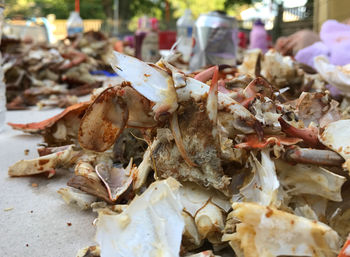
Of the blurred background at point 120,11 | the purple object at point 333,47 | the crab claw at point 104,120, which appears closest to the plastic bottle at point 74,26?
the blurred background at point 120,11

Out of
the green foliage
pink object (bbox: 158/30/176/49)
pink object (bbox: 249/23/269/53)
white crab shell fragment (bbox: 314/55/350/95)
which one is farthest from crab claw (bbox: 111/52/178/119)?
the green foliage

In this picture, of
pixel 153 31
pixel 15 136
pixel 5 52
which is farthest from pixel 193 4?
pixel 15 136

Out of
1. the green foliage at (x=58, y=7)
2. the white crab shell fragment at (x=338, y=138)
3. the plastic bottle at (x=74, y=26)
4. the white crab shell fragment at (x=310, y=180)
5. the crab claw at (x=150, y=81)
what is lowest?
the white crab shell fragment at (x=310, y=180)

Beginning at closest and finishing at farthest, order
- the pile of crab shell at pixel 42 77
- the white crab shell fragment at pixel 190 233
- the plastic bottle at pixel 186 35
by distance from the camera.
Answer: the white crab shell fragment at pixel 190 233
the pile of crab shell at pixel 42 77
the plastic bottle at pixel 186 35

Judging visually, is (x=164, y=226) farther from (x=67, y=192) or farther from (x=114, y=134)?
(x=67, y=192)

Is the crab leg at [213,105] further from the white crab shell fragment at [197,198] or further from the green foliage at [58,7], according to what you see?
the green foliage at [58,7]

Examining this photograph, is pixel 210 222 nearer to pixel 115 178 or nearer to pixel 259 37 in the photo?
pixel 115 178

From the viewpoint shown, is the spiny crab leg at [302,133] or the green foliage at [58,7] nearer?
the spiny crab leg at [302,133]

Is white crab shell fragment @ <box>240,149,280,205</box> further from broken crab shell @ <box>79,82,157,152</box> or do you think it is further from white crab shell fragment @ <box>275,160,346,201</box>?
broken crab shell @ <box>79,82,157,152</box>
